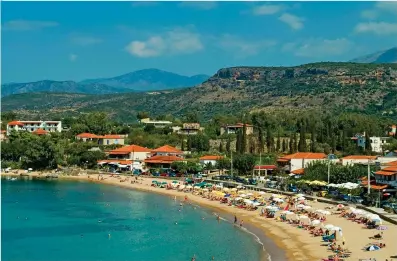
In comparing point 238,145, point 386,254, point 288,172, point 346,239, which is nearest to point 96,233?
point 346,239

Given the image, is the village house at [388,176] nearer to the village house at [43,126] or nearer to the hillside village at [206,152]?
the hillside village at [206,152]

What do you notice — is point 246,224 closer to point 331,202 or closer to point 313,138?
point 331,202

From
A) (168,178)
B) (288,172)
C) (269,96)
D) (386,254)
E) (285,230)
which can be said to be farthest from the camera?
(269,96)

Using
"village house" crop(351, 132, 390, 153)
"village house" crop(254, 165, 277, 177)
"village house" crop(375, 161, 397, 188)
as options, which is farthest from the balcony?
"village house" crop(351, 132, 390, 153)

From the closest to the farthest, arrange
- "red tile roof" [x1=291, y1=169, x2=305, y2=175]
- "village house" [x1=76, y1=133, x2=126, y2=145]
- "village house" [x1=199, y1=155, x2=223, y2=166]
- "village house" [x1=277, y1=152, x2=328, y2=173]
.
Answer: "red tile roof" [x1=291, y1=169, x2=305, y2=175] → "village house" [x1=277, y1=152, x2=328, y2=173] → "village house" [x1=199, y1=155, x2=223, y2=166] → "village house" [x1=76, y1=133, x2=126, y2=145]

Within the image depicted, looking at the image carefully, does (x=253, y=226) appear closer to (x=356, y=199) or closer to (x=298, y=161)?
(x=356, y=199)

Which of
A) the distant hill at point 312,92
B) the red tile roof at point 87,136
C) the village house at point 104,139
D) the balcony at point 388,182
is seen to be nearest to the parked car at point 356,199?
the balcony at point 388,182

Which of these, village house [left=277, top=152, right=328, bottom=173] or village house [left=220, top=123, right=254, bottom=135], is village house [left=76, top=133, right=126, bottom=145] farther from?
village house [left=277, top=152, right=328, bottom=173]

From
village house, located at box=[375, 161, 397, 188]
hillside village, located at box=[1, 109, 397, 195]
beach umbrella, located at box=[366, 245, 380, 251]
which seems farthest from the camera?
hillside village, located at box=[1, 109, 397, 195]
